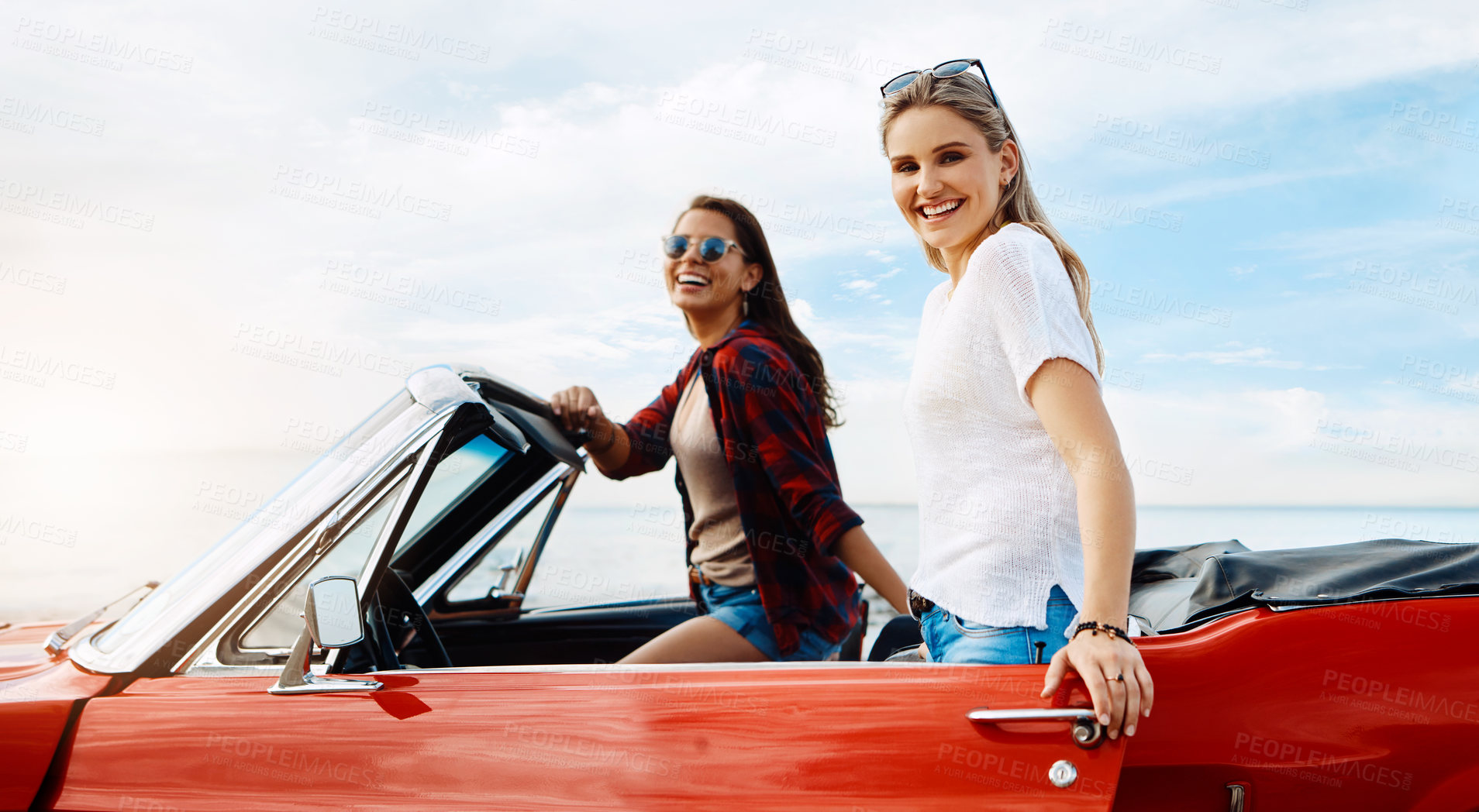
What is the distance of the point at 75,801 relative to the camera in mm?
1515

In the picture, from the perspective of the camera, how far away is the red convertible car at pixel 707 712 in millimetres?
1404

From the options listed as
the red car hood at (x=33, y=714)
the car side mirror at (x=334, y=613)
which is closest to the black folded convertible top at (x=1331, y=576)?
the car side mirror at (x=334, y=613)

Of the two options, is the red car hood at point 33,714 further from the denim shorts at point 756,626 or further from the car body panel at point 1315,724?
the car body panel at point 1315,724

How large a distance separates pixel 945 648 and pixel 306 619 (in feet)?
3.52

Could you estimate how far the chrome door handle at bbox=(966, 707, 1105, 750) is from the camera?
4.41 ft

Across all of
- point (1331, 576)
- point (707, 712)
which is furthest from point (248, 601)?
point (1331, 576)

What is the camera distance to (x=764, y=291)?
8.85 ft

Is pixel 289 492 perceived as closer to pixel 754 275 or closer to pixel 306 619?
pixel 306 619

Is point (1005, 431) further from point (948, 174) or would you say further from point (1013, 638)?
point (948, 174)

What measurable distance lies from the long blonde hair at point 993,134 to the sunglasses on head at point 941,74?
0.01 meters

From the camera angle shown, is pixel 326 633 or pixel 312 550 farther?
pixel 312 550

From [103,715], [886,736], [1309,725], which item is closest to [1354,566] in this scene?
[1309,725]

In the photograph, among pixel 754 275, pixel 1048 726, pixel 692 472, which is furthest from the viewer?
pixel 754 275

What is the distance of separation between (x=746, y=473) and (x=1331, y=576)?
1.21 metres
